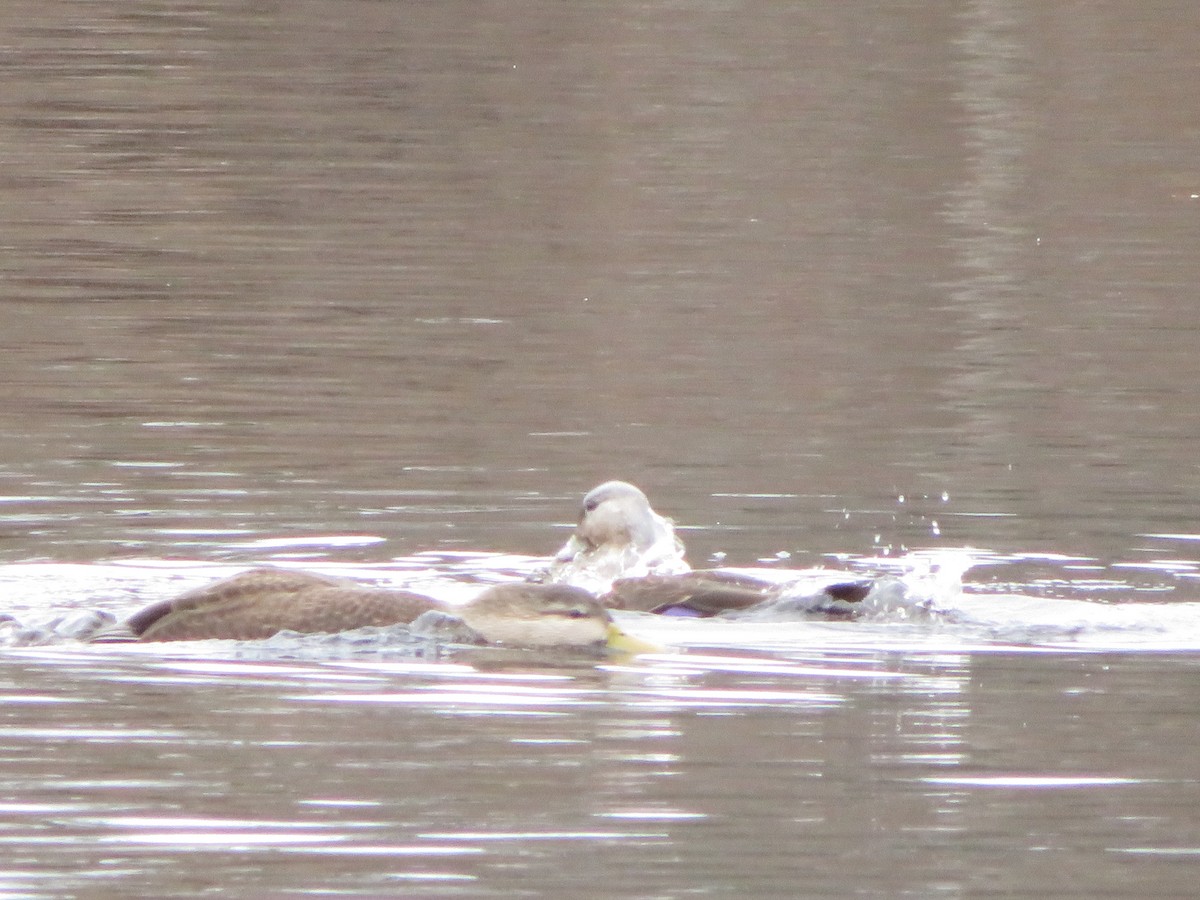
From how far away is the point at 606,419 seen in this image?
15.1 m

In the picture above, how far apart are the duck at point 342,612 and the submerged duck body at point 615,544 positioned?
140 centimetres

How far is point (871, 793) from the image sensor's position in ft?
25.1

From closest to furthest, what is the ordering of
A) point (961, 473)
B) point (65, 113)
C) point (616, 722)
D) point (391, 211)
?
point (616, 722)
point (961, 473)
point (391, 211)
point (65, 113)

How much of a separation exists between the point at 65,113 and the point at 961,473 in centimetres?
1541

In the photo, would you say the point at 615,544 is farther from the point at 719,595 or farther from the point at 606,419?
the point at 606,419

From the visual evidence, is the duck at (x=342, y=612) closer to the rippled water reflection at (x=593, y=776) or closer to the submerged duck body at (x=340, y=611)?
the submerged duck body at (x=340, y=611)

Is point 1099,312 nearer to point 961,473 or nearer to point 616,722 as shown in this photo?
point 961,473

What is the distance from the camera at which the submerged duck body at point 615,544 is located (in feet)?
38.1

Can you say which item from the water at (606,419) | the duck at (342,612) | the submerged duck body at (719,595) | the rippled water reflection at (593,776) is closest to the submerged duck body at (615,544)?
the water at (606,419)

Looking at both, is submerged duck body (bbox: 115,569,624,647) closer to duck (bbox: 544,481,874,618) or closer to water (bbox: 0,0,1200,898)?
water (bbox: 0,0,1200,898)

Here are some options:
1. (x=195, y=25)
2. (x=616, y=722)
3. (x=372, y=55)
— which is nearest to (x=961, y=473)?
(x=616, y=722)

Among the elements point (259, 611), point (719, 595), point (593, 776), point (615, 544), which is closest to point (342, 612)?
point (259, 611)

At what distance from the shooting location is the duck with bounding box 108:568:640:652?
388 inches

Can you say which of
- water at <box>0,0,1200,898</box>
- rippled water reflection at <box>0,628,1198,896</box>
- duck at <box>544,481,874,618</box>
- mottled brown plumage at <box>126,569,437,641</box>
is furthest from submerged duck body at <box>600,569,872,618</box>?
mottled brown plumage at <box>126,569,437,641</box>
